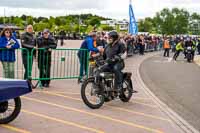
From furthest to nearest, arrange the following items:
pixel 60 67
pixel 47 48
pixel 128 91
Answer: pixel 60 67
pixel 47 48
pixel 128 91

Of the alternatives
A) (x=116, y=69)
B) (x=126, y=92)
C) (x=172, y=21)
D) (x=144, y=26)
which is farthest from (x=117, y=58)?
(x=172, y=21)

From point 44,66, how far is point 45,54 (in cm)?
34

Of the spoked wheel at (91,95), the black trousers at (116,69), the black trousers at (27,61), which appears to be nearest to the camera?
the spoked wheel at (91,95)

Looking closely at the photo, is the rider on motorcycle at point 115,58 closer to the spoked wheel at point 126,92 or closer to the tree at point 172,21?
the spoked wheel at point 126,92

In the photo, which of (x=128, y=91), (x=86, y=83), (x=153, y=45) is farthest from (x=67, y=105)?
(x=153, y=45)

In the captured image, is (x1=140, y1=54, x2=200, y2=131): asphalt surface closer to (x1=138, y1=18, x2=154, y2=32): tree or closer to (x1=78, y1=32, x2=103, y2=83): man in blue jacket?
(x1=78, y1=32, x2=103, y2=83): man in blue jacket

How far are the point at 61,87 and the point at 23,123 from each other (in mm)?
4858

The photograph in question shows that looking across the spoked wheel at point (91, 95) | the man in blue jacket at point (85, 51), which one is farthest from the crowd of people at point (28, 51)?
the spoked wheel at point (91, 95)

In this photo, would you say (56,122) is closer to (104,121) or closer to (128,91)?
(104,121)

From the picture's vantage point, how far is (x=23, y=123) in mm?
7703

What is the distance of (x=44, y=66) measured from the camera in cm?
1245

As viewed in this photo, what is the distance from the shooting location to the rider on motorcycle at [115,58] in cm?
991

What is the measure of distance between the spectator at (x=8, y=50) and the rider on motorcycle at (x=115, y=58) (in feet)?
8.26

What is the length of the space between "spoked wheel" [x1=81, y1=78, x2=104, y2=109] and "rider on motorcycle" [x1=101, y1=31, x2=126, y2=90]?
51cm
